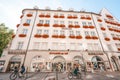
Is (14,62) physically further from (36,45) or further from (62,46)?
(62,46)

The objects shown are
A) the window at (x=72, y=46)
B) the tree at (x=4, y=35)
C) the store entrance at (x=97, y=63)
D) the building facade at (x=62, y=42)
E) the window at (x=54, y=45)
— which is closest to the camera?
the building facade at (x=62, y=42)

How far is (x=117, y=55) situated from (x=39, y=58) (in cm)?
1896

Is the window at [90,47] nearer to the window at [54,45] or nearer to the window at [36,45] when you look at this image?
the window at [54,45]

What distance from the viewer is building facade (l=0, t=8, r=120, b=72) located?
19.9m

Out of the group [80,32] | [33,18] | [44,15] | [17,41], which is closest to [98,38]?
[80,32]

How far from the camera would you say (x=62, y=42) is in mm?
22062

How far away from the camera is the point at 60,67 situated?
19.2 metres

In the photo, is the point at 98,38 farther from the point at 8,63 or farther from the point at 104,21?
the point at 8,63

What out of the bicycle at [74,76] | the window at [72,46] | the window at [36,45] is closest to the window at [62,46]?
the window at [72,46]

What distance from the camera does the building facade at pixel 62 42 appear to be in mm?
19906

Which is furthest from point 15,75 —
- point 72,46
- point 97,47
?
point 97,47

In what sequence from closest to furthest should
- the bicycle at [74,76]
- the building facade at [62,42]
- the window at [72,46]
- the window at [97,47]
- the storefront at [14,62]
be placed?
the bicycle at [74,76] → the storefront at [14,62] → the building facade at [62,42] → the window at [72,46] → the window at [97,47]

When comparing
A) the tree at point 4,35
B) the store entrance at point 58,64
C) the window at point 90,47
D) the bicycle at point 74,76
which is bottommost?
the bicycle at point 74,76

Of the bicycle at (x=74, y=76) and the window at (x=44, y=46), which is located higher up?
the window at (x=44, y=46)
